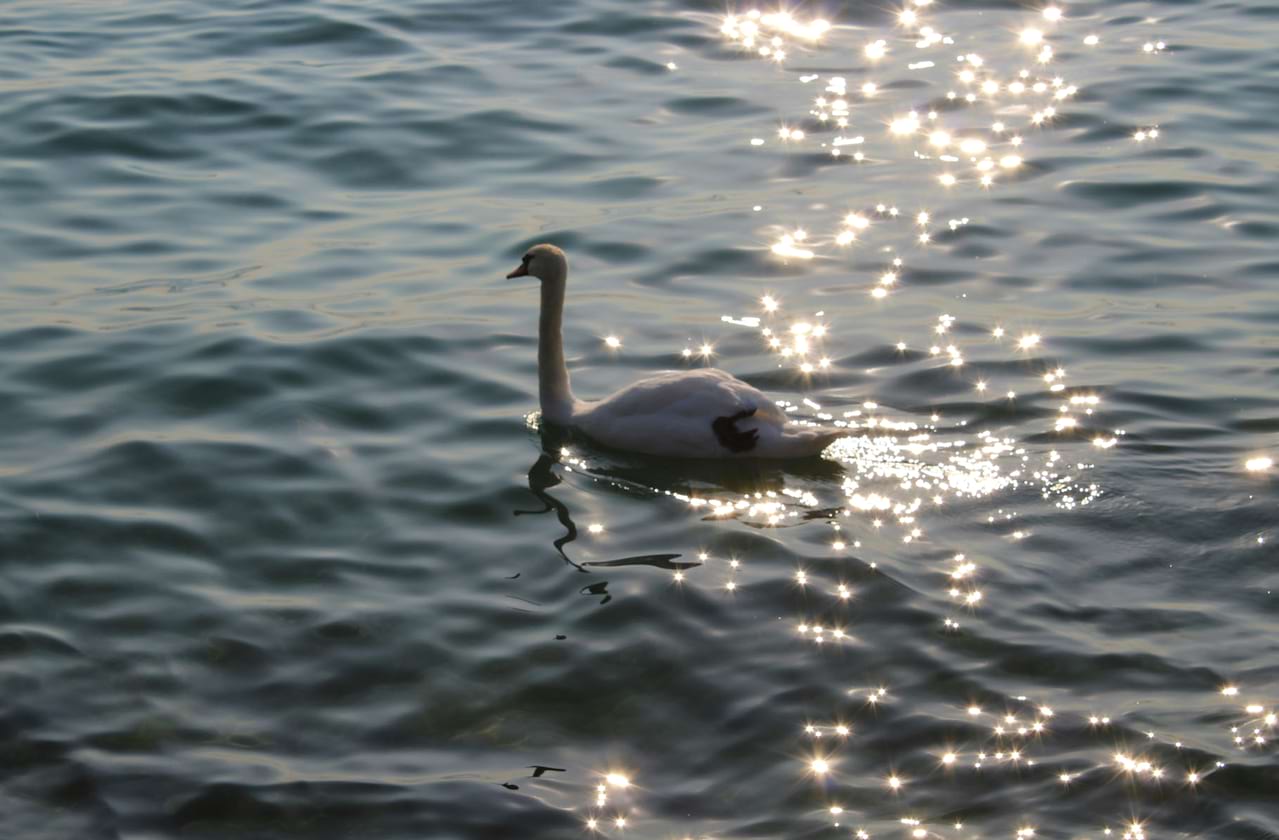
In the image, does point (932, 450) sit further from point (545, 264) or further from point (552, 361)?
point (545, 264)

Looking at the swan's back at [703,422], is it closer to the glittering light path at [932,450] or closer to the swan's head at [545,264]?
the glittering light path at [932,450]

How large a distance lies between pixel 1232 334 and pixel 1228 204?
2.80 metres

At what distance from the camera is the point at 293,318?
13.5 metres

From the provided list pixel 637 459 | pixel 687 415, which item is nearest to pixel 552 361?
pixel 637 459

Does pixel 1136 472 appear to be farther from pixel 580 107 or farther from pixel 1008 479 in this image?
pixel 580 107

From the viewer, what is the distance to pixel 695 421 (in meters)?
11.2

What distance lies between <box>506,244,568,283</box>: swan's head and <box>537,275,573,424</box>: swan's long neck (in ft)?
0.09

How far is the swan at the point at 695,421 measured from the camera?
11.1 meters

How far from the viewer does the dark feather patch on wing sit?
36.4ft

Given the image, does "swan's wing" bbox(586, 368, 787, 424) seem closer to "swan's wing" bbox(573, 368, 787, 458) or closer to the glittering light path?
"swan's wing" bbox(573, 368, 787, 458)

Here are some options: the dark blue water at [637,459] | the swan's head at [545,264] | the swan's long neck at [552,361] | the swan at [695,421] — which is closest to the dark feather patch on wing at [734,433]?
the swan at [695,421]

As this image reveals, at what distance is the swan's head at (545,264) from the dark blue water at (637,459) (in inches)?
35.7

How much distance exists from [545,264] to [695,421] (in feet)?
5.83

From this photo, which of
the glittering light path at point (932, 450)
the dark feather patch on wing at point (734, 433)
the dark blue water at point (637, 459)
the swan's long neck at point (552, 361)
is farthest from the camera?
the swan's long neck at point (552, 361)
